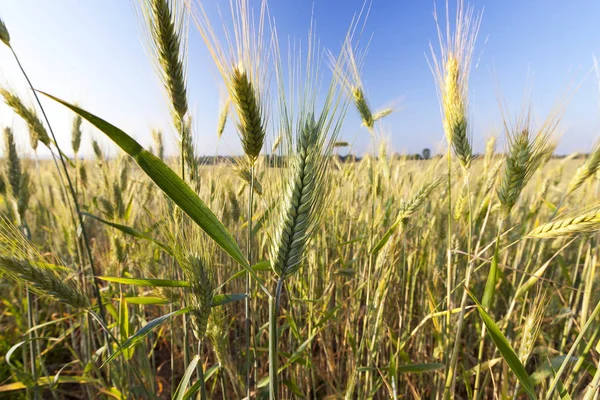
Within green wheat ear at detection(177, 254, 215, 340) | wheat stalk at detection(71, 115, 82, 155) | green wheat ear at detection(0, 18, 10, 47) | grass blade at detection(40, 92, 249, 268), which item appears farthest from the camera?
wheat stalk at detection(71, 115, 82, 155)

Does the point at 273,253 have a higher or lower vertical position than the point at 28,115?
lower

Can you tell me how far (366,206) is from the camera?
230 centimetres

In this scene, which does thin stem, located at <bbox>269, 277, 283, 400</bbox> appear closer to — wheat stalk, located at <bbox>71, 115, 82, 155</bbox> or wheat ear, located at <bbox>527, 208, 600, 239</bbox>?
wheat ear, located at <bbox>527, 208, 600, 239</bbox>

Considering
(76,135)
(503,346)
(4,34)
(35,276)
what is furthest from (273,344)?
(76,135)

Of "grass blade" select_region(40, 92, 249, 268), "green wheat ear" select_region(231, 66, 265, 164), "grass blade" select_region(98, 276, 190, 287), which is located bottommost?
"grass blade" select_region(98, 276, 190, 287)

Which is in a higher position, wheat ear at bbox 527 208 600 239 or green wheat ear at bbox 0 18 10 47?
green wheat ear at bbox 0 18 10 47

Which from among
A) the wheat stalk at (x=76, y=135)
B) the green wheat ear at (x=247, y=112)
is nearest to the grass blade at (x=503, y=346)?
the green wheat ear at (x=247, y=112)

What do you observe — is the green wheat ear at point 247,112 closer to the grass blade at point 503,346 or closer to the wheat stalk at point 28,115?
the grass blade at point 503,346

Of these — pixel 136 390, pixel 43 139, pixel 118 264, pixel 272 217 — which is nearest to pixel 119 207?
pixel 118 264

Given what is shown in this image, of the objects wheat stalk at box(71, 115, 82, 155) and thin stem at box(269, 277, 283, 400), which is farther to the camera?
wheat stalk at box(71, 115, 82, 155)

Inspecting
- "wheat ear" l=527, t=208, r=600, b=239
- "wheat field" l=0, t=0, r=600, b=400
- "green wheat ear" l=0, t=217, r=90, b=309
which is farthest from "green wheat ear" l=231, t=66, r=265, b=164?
"wheat ear" l=527, t=208, r=600, b=239

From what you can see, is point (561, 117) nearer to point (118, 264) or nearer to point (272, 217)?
point (272, 217)

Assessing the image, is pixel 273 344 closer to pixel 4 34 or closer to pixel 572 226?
pixel 572 226

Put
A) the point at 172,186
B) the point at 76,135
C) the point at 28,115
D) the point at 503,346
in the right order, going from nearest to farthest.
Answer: the point at 172,186 → the point at 503,346 → the point at 28,115 → the point at 76,135
